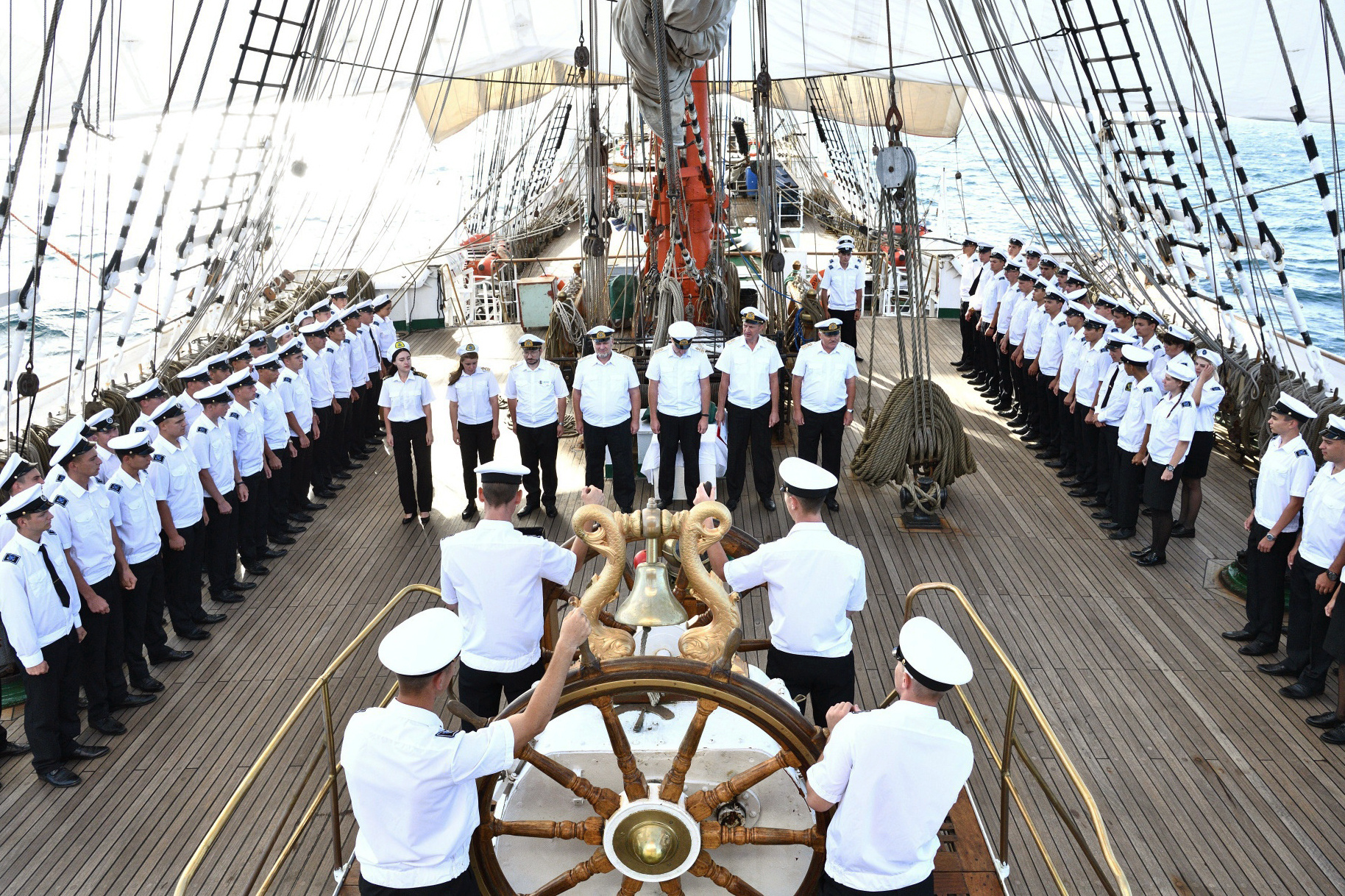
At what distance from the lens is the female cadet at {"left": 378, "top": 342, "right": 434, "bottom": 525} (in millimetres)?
7254

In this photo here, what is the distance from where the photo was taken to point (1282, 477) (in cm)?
519

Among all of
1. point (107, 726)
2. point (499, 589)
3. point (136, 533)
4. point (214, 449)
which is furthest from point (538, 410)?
point (499, 589)

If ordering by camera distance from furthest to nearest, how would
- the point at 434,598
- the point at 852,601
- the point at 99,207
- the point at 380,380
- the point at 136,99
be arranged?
the point at 99,207 → the point at 136,99 → the point at 380,380 → the point at 434,598 → the point at 852,601

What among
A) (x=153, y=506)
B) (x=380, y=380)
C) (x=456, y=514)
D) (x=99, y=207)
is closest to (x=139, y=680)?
(x=153, y=506)

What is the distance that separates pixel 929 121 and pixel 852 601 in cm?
2117

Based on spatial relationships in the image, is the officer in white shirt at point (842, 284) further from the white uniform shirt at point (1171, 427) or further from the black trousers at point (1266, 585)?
the black trousers at point (1266, 585)

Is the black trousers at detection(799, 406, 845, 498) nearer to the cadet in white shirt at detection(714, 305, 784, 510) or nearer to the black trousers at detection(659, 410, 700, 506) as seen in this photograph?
the cadet in white shirt at detection(714, 305, 784, 510)

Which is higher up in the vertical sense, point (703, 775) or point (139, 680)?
point (703, 775)

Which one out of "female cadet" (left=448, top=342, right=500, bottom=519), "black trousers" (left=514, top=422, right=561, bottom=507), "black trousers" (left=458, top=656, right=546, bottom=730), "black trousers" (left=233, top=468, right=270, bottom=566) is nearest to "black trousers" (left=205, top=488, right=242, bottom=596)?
"black trousers" (left=233, top=468, right=270, bottom=566)

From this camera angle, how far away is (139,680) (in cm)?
520

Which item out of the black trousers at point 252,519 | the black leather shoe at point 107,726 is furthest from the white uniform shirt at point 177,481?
the black leather shoe at point 107,726

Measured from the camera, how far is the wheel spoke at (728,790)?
8.69 feet

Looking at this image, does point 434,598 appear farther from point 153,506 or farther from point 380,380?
point 380,380

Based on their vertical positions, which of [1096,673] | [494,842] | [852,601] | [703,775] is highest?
[852,601]
